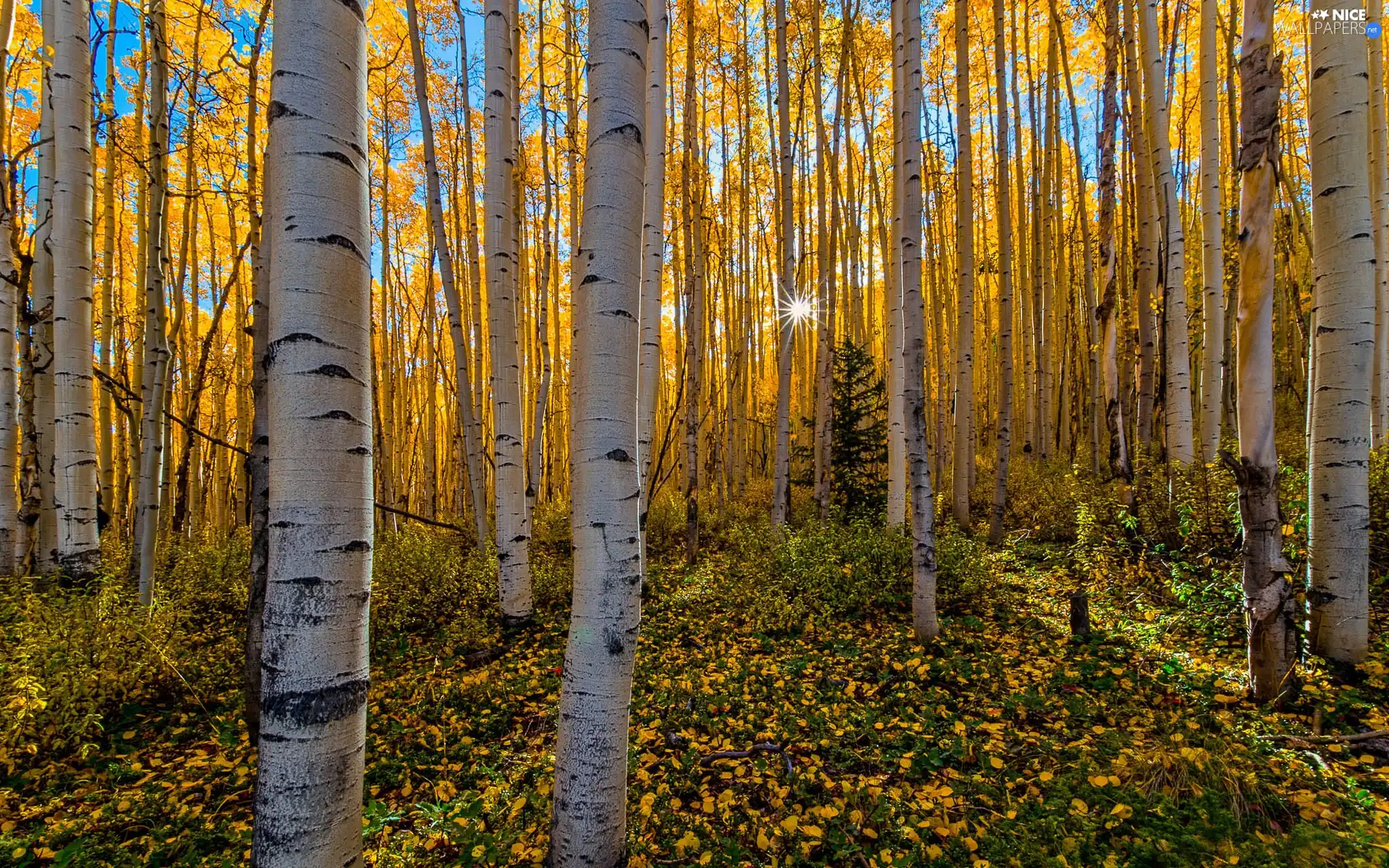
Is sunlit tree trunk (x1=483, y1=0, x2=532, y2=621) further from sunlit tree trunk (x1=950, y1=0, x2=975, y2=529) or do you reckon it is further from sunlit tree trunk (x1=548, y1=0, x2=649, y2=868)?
sunlit tree trunk (x1=950, y1=0, x2=975, y2=529)

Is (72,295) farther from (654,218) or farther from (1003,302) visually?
(1003,302)

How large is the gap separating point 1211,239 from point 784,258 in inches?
163

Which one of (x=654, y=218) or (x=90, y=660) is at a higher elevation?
(x=654, y=218)

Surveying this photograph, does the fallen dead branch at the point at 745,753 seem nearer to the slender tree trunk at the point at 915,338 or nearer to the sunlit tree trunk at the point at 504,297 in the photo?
the slender tree trunk at the point at 915,338

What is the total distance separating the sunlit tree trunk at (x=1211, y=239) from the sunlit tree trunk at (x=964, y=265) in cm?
204

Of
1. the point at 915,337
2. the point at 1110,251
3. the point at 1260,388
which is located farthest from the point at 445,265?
the point at 1110,251

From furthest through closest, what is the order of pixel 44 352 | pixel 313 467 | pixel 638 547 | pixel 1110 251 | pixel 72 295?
1. pixel 1110 251
2. pixel 44 352
3. pixel 72 295
4. pixel 638 547
5. pixel 313 467

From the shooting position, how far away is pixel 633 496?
1670mm

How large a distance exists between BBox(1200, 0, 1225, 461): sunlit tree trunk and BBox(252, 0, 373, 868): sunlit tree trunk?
23.0 ft

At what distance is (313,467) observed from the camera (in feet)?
3.87

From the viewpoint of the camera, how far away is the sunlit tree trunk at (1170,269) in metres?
5.10

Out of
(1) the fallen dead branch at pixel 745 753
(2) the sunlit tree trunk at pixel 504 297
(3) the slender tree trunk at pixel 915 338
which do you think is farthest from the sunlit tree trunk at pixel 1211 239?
(2) the sunlit tree trunk at pixel 504 297

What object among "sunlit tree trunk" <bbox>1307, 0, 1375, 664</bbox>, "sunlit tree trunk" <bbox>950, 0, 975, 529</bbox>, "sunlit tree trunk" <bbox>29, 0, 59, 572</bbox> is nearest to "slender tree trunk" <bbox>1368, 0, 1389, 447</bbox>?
"sunlit tree trunk" <bbox>950, 0, 975, 529</bbox>

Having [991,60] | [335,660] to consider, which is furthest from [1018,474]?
[335,660]
